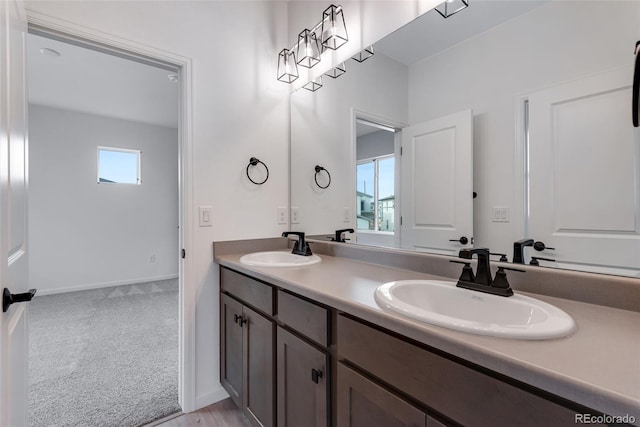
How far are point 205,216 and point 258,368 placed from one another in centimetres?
91

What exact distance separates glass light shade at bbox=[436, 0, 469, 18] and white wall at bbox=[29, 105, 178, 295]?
4741 mm

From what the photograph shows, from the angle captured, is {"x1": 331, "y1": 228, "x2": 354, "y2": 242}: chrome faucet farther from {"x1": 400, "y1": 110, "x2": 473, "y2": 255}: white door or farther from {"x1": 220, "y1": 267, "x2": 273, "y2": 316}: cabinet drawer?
{"x1": 220, "y1": 267, "x2": 273, "y2": 316}: cabinet drawer

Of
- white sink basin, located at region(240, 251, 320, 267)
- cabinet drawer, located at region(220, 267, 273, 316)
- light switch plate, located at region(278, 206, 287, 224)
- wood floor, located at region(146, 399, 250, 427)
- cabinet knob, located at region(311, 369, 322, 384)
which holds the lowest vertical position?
wood floor, located at region(146, 399, 250, 427)

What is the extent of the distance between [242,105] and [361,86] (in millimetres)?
791

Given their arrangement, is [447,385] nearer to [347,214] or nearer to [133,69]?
[347,214]

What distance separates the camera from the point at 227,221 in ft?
6.11

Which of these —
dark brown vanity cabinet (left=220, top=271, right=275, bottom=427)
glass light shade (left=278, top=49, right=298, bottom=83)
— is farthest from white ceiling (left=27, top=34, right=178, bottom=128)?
dark brown vanity cabinet (left=220, top=271, right=275, bottom=427)

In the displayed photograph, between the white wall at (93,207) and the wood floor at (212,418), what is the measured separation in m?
3.61

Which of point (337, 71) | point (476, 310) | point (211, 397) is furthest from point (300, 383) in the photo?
point (337, 71)

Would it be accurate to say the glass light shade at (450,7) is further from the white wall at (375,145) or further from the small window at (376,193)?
the small window at (376,193)

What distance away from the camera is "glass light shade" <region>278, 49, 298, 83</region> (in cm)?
202

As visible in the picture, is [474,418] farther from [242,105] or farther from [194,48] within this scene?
[194,48]

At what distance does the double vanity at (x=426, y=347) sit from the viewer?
0.52 metres

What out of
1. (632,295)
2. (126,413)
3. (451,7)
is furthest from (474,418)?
(126,413)
